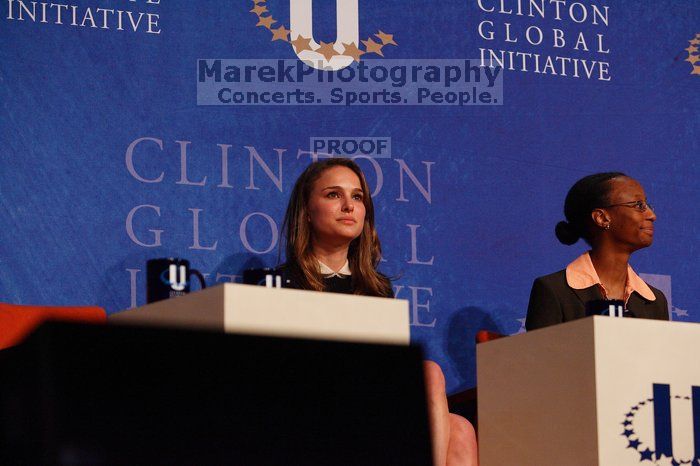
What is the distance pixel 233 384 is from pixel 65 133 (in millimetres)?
2878

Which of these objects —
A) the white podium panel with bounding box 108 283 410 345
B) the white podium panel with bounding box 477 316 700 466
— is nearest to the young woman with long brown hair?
the white podium panel with bounding box 477 316 700 466

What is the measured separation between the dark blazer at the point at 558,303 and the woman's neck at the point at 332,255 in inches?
23.2

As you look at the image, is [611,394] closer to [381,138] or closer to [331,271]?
[331,271]

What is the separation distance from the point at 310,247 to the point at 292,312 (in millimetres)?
1493

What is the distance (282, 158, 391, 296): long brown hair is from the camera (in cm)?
311

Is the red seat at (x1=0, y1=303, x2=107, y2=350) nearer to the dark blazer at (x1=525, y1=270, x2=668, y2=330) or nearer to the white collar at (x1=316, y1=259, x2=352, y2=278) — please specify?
the white collar at (x1=316, y1=259, x2=352, y2=278)

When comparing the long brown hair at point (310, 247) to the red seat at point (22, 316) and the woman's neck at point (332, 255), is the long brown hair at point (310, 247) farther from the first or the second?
the red seat at point (22, 316)

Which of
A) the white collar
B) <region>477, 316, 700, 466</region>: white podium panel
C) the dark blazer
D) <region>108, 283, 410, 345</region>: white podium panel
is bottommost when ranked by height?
<region>477, 316, 700, 466</region>: white podium panel

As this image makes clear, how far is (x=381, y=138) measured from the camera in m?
3.95

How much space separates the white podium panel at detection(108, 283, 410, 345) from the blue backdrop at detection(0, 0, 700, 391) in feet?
6.06

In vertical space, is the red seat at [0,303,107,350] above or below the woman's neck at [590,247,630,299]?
below

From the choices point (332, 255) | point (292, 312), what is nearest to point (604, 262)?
point (332, 255)

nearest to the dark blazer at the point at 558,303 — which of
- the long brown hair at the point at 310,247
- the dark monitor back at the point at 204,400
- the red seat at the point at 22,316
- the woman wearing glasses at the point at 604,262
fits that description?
the woman wearing glasses at the point at 604,262

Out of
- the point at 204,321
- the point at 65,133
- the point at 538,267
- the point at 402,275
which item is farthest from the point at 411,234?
the point at 204,321
